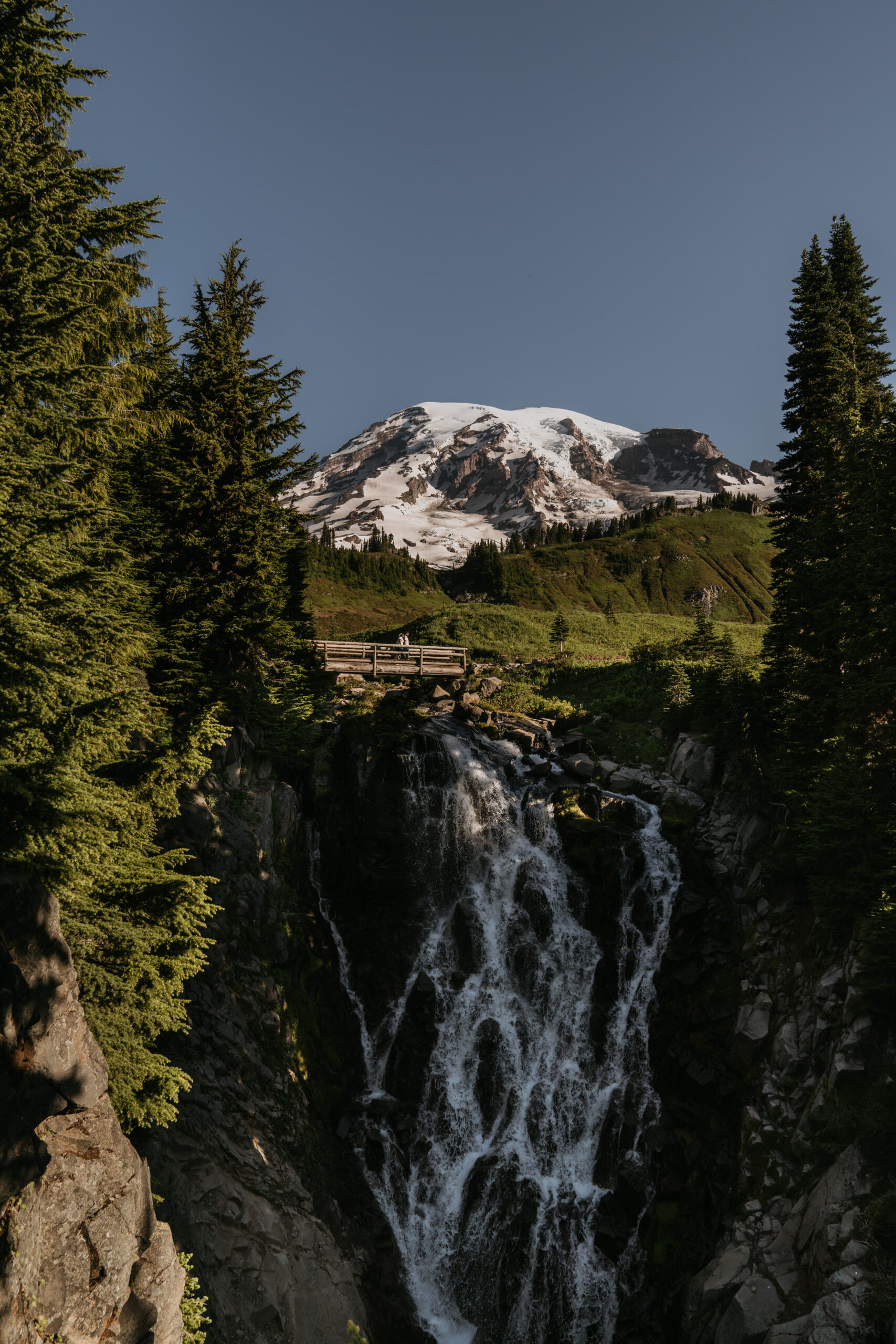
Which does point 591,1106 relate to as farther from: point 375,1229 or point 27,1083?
point 27,1083

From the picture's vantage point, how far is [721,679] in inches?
1016

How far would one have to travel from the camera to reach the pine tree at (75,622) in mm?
10664

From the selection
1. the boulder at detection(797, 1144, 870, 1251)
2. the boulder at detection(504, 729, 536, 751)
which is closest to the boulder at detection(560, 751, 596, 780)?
the boulder at detection(504, 729, 536, 751)

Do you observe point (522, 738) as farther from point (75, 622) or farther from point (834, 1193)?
point (75, 622)

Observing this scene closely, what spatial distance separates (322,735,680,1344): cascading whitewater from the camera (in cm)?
1714

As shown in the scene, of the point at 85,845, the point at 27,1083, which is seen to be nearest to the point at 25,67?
the point at 85,845

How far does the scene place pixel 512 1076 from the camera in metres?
19.8

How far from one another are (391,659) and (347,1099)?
794 inches

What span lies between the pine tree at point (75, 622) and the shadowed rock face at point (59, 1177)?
1006mm

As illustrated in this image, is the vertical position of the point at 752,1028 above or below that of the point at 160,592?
below

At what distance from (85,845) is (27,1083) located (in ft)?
11.6

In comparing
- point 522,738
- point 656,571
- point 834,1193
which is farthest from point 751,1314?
point 656,571

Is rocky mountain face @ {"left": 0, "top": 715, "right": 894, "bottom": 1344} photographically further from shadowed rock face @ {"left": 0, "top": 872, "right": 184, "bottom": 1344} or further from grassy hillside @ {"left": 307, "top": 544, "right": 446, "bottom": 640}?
grassy hillside @ {"left": 307, "top": 544, "right": 446, "bottom": 640}

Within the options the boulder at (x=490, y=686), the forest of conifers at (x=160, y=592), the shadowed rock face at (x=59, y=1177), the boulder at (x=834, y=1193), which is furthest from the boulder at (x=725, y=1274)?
the boulder at (x=490, y=686)
